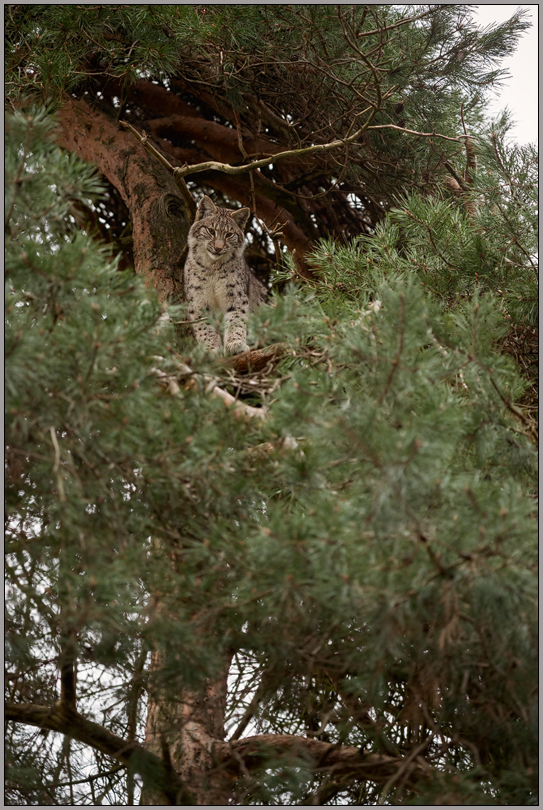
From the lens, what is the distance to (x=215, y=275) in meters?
4.43

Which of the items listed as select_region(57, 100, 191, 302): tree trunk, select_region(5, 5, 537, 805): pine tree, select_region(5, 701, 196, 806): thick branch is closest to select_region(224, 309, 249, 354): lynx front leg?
select_region(57, 100, 191, 302): tree trunk

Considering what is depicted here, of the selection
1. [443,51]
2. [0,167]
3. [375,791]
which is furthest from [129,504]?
[443,51]

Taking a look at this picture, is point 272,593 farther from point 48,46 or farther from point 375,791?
point 48,46

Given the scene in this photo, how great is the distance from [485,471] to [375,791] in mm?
1345

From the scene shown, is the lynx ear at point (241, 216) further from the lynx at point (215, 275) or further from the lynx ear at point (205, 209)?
the lynx ear at point (205, 209)

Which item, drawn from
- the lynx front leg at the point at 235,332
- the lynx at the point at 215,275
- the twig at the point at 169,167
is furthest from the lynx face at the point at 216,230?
the lynx front leg at the point at 235,332

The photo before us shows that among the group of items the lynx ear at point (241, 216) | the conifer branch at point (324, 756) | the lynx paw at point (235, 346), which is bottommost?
the conifer branch at point (324, 756)

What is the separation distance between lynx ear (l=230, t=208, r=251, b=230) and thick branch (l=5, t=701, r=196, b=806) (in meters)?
3.12

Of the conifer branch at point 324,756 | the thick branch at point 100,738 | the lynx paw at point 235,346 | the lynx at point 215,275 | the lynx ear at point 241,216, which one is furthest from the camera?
the lynx ear at point 241,216

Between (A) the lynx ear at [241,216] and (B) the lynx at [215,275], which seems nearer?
(B) the lynx at [215,275]

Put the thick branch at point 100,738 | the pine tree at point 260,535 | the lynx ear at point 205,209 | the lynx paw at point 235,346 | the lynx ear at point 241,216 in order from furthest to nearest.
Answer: the lynx ear at point 241,216
the lynx ear at point 205,209
the lynx paw at point 235,346
the thick branch at point 100,738
the pine tree at point 260,535

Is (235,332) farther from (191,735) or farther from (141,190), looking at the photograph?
(191,735)

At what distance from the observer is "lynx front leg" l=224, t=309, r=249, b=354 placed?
13.8 feet

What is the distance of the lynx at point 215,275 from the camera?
428cm
